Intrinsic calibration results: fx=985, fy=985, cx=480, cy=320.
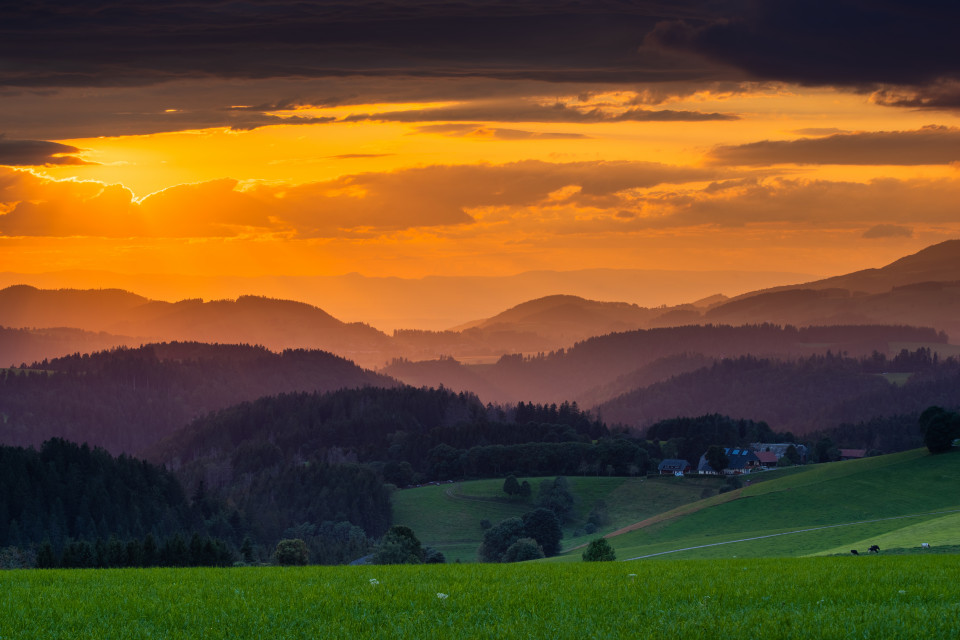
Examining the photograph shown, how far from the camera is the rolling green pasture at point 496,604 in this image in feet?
73.6

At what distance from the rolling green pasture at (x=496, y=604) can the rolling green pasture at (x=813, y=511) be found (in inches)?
2175

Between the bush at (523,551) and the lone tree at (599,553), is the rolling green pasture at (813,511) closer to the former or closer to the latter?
the lone tree at (599,553)

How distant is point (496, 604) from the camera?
86.4ft

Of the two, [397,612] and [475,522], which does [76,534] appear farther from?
[397,612]

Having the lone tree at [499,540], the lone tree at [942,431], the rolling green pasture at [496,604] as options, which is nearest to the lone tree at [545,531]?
the lone tree at [499,540]

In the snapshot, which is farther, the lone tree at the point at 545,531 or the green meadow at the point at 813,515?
the lone tree at the point at 545,531

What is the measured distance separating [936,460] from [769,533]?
47.1m

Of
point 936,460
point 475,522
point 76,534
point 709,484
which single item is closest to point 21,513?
point 76,534

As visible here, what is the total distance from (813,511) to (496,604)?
109 meters

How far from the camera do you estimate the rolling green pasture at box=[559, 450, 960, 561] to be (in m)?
93.6

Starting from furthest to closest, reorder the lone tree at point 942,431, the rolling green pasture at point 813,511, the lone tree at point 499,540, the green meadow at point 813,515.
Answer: the lone tree at point 499,540, the lone tree at point 942,431, the rolling green pasture at point 813,511, the green meadow at point 813,515

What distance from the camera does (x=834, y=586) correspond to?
97.6ft

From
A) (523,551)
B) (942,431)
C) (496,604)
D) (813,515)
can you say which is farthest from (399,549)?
(942,431)

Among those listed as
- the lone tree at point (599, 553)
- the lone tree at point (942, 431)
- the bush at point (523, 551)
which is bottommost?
the bush at point (523, 551)
